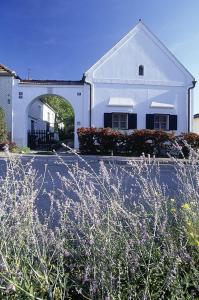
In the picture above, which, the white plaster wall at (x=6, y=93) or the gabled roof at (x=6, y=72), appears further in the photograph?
the white plaster wall at (x=6, y=93)

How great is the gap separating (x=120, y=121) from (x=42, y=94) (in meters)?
5.08

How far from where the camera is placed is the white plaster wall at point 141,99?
23484mm

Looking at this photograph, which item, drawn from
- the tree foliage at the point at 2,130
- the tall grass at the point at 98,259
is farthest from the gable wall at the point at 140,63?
the tall grass at the point at 98,259

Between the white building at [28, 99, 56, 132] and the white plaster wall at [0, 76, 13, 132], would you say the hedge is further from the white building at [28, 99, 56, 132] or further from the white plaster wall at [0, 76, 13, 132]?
the white building at [28, 99, 56, 132]

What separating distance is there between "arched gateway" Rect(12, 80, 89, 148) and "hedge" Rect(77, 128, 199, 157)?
3384mm

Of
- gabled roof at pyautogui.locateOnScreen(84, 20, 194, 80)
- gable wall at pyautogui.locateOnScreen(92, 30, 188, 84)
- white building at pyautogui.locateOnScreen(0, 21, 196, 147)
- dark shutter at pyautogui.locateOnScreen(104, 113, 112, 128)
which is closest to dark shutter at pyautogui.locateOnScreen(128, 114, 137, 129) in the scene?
white building at pyautogui.locateOnScreen(0, 21, 196, 147)

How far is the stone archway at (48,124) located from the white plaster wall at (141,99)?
7.02 feet

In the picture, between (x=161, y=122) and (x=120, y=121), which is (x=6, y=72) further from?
(x=161, y=122)

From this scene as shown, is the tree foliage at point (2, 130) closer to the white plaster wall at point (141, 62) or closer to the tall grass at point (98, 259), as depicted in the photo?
the white plaster wall at point (141, 62)

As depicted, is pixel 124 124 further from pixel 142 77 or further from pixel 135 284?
pixel 135 284

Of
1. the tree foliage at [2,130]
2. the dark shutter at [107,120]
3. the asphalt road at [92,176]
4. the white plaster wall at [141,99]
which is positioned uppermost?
the white plaster wall at [141,99]

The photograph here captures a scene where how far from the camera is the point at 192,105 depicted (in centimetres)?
2403

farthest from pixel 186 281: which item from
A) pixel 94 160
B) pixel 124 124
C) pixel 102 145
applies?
pixel 124 124

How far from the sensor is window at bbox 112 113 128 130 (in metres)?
23.6
